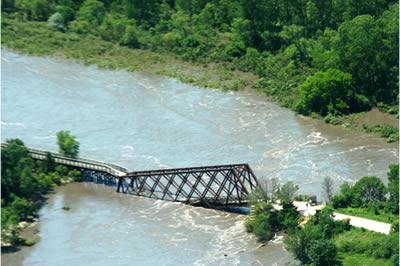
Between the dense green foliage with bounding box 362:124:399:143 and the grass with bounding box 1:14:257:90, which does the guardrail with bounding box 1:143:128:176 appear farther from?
the grass with bounding box 1:14:257:90

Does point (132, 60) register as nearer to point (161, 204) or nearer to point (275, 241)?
point (161, 204)

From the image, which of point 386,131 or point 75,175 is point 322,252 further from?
point 386,131

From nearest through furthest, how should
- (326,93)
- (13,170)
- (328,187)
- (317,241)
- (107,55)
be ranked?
1. (317,241)
2. (328,187)
3. (13,170)
4. (326,93)
5. (107,55)

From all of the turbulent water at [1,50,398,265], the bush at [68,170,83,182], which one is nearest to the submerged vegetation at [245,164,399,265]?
the turbulent water at [1,50,398,265]

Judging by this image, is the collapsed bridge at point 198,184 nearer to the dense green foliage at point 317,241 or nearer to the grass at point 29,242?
the dense green foliage at point 317,241

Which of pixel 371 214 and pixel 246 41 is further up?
pixel 246 41

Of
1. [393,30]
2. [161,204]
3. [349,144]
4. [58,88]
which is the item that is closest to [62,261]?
[161,204]

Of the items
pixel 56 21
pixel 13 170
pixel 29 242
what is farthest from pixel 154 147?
pixel 56 21
